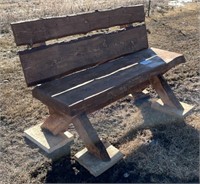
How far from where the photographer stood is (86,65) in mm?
3094

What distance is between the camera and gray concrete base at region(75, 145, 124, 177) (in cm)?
261

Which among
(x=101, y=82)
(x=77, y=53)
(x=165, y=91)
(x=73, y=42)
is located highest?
(x=73, y=42)

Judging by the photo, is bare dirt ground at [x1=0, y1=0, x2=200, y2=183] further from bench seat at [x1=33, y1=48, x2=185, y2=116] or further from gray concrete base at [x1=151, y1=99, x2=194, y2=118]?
bench seat at [x1=33, y1=48, x2=185, y2=116]

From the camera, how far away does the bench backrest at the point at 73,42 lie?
268 cm

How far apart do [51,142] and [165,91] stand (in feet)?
4.44

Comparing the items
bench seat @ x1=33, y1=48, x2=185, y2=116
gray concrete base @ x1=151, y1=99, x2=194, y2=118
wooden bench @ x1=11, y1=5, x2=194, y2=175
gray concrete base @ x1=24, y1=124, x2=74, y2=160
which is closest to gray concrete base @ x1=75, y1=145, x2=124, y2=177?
wooden bench @ x1=11, y1=5, x2=194, y2=175

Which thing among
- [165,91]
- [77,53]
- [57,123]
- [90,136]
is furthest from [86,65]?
[165,91]

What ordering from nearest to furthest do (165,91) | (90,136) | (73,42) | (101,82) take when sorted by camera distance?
(90,136) → (101,82) → (73,42) → (165,91)

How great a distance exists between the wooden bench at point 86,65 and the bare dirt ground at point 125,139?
0.70 ft

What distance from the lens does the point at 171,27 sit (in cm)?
670

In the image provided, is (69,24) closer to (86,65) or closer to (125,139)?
(86,65)

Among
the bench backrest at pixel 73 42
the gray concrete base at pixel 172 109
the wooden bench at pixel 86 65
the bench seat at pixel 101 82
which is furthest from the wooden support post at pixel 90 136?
the gray concrete base at pixel 172 109

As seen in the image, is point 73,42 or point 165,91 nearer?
point 73,42

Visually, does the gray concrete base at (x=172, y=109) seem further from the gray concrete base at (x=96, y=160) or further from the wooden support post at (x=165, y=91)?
the gray concrete base at (x=96, y=160)
